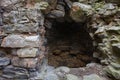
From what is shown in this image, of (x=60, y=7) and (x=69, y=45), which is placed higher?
(x=60, y=7)

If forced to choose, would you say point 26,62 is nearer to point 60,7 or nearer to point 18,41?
point 18,41

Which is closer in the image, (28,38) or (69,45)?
(28,38)

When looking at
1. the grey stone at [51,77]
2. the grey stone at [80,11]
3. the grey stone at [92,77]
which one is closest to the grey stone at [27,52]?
the grey stone at [51,77]

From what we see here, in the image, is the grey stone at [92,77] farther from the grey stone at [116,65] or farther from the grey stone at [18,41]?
the grey stone at [18,41]

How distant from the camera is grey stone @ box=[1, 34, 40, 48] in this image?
300 centimetres

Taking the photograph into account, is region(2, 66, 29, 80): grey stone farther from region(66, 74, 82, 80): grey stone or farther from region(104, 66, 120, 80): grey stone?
region(104, 66, 120, 80): grey stone

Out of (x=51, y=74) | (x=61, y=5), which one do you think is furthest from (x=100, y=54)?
(x=61, y=5)

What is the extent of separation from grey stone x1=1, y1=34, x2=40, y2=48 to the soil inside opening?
1.03 metres

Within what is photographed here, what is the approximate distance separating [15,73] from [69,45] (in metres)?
1.76

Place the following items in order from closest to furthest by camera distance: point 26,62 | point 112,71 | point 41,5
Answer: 1. point 112,71
2. point 26,62
3. point 41,5

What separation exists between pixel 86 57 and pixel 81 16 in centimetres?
98

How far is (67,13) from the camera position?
400cm

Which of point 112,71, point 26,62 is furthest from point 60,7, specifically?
point 112,71

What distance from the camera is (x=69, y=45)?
4.44m
